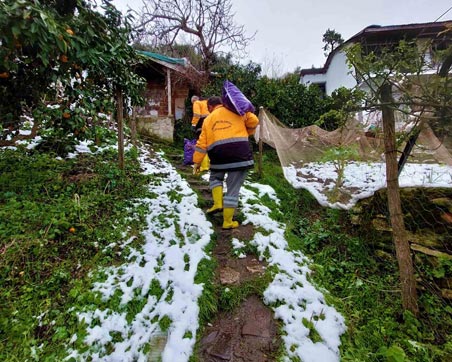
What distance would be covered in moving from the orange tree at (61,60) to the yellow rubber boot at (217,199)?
76.8 inches

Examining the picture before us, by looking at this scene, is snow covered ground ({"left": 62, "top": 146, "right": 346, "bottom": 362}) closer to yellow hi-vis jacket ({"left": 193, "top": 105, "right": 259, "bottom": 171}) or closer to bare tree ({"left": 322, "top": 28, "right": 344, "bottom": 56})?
yellow hi-vis jacket ({"left": 193, "top": 105, "right": 259, "bottom": 171})

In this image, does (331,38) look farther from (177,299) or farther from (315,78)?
(177,299)

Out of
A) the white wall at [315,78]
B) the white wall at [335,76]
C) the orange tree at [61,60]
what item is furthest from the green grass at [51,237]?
the white wall at [315,78]

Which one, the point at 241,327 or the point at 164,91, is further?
the point at 164,91

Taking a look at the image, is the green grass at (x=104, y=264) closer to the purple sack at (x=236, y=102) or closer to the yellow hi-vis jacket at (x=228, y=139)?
the yellow hi-vis jacket at (x=228, y=139)

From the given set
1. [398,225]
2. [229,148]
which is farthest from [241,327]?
[229,148]

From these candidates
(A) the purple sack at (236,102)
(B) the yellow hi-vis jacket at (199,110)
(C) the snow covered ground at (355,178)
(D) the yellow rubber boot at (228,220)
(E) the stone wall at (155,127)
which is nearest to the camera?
(C) the snow covered ground at (355,178)

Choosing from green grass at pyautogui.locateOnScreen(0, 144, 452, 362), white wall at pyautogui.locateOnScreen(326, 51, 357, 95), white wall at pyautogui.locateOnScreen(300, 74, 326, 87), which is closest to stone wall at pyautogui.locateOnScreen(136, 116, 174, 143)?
green grass at pyautogui.locateOnScreen(0, 144, 452, 362)

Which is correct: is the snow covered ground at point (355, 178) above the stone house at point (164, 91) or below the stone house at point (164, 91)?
below

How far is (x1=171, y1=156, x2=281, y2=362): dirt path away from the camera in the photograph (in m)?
1.73

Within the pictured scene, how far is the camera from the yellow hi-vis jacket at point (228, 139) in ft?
9.75

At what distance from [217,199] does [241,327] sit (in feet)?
5.56

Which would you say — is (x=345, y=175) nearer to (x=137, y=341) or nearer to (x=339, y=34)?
(x=137, y=341)

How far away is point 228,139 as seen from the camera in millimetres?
2965
